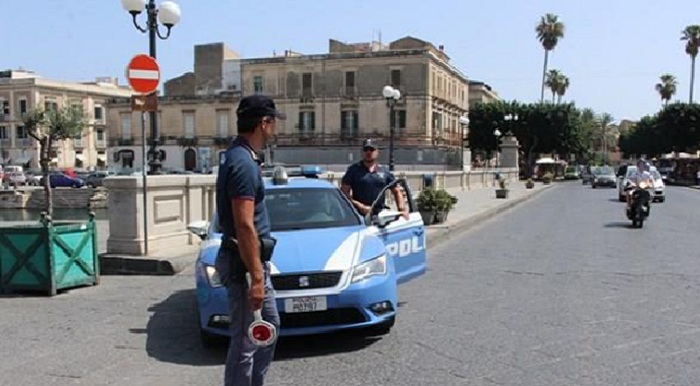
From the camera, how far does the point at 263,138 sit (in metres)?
4.19

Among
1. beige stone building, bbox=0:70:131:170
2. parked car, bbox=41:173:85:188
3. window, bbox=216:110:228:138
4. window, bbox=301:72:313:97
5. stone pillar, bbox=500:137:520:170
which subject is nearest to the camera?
parked car, bbox=41:173:85:188

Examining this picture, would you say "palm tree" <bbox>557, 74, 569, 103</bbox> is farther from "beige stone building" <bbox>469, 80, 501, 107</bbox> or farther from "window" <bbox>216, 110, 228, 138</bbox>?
"window" <bbox>216, 110, 228, 138</bbox>

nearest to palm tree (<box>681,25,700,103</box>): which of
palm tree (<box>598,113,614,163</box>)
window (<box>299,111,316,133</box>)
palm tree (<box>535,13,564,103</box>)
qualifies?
palm tree (<box>535,13,564,103</box>)

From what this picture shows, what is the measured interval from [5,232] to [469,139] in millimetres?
77397

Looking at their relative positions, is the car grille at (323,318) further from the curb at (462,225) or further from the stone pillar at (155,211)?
the curb at (462,225)

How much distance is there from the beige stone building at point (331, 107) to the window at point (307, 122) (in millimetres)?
104

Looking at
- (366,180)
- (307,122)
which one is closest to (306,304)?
(366,180)

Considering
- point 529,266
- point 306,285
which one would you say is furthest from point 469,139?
point 306,285

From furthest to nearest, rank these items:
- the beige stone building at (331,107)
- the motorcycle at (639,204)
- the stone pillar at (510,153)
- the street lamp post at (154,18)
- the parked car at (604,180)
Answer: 1. the beige stone building at (331,107)
2. the stone pillar at (510,153)
3. the parked car at (604,180)
4. the motorcycle at (639,204)
5. the street lamp post at (154,18)

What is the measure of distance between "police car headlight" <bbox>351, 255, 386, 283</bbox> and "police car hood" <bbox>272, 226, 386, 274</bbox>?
0.05 metres

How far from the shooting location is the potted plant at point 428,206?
18.0m

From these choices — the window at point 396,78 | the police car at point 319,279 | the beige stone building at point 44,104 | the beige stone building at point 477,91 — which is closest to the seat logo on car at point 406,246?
the police car at point 319,279

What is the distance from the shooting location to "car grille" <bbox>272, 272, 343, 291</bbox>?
588 centimetres

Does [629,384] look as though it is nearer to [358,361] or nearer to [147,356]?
[358,361]
